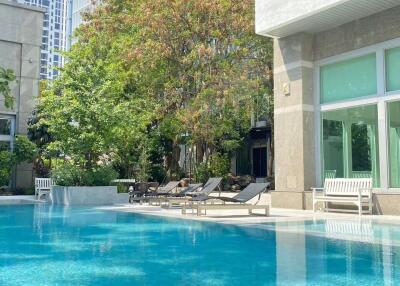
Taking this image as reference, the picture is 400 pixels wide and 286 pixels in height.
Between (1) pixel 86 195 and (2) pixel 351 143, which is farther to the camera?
(1) pixel 86 195

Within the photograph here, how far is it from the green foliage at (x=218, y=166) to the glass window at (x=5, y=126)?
11735 millimetres

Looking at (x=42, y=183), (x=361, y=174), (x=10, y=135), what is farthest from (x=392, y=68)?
(x=10, y=135)

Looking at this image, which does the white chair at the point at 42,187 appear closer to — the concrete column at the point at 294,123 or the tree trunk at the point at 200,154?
the tree trunk at the point at 200,154

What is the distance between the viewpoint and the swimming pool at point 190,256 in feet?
15.9

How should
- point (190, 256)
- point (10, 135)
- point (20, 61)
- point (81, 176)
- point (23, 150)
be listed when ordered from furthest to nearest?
point (20, 61) → point (10, 135) → point (23, 150) → point (81, 176) → point (190, 256)

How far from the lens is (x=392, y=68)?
42.5ft

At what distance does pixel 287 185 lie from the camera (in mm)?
15344

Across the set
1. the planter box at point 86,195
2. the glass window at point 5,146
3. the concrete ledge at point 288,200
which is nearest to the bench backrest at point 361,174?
the concrete ledge at point 288,200

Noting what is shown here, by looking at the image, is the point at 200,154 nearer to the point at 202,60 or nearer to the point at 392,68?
the point at 202,60

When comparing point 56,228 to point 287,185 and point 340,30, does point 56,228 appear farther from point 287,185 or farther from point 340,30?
point 340,30

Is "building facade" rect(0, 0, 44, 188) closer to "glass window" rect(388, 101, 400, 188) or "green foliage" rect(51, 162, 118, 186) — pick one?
"green foliage" rect(51, 162, 118, 186)

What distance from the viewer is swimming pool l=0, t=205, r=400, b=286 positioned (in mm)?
4848

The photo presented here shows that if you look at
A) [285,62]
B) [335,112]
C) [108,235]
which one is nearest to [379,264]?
[108,235]

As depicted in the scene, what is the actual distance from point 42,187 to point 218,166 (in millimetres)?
9313
